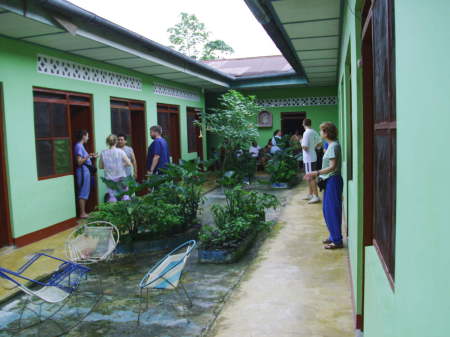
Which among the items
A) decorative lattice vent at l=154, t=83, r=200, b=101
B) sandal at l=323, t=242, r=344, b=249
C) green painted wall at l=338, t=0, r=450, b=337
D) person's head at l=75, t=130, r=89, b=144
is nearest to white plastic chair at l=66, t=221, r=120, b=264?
sandal at l=323, t=242, r=344, b=249

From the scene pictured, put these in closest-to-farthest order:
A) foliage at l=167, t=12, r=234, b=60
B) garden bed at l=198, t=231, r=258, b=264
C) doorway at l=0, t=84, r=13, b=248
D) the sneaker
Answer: garden bed at l=198, t=231, r=258, b=264
doorway at l=0, t=84, r=13, b=248
the sneaker
foliage at l=167, t=12, r=234, b=60

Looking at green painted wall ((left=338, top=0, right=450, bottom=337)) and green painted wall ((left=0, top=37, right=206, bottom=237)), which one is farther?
green painted wall ((left=0, top=37, right=206, bottom=237))

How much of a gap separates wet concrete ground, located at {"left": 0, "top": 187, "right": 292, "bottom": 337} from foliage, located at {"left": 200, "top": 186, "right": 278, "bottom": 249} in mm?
379

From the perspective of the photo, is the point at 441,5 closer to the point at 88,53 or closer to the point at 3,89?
the point at 3,89

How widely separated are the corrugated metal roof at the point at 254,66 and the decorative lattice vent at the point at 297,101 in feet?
3.77

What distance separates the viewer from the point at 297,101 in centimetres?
1552

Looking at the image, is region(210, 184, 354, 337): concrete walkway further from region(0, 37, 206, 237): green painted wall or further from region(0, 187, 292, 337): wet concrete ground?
region(0, 37, 206, 237): green painted wall

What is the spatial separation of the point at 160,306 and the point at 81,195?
14.2ft

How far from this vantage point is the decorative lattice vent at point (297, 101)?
15.1 metres

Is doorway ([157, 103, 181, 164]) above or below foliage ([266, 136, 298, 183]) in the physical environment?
above

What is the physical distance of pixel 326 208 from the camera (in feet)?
17.7

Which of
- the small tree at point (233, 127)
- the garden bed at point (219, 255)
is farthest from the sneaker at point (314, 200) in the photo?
the garden bed at point (219, 255)

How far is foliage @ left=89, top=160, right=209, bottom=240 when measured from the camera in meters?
5.78

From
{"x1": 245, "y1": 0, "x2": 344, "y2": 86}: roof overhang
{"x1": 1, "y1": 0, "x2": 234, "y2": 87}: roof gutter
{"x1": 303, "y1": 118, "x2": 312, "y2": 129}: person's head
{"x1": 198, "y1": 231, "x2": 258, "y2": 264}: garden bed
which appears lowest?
{"x1": 198, "y1": 231, "x2": 258, "y2": 264}: garden bed
